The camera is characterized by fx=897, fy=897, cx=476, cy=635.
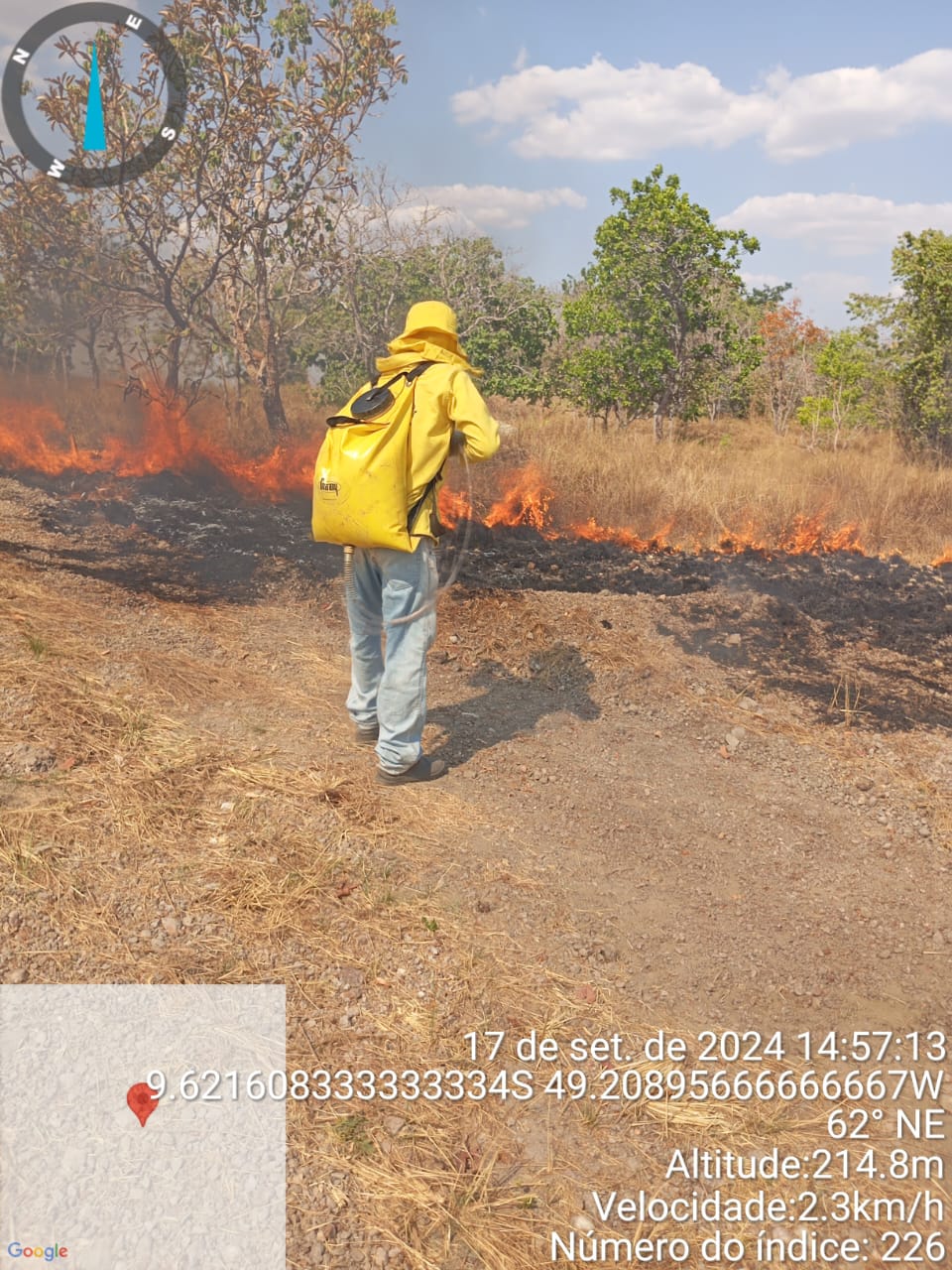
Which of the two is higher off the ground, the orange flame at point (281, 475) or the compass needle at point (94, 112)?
the compass needle at point (94, 112)

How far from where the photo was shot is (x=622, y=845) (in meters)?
3.36

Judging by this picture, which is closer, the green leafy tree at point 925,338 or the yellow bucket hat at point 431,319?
the yellow bucket hat at point 431,319

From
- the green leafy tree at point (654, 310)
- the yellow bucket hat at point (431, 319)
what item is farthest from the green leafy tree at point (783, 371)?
the yellow bucket hat at point (431, 319)

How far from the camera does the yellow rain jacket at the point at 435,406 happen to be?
3.26 meters

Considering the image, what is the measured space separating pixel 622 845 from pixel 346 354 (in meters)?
8.74

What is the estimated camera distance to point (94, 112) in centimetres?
841

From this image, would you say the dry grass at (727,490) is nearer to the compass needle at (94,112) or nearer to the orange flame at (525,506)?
the orange flame at (525,506)

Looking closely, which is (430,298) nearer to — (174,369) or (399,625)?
(174,369)

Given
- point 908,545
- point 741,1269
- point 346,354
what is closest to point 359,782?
point 741,1269

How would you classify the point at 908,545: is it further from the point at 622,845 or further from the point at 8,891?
the point at 8,891

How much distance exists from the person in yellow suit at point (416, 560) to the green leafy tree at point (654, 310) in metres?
8.83

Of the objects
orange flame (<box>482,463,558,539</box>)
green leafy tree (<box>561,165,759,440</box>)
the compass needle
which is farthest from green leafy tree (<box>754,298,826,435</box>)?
the compass needle

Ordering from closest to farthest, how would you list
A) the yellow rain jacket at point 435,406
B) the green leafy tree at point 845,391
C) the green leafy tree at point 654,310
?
the yellow rain jacket at point 435,406 → the green leafy tree at point 654,310 → the green leafy tree at point 845,391

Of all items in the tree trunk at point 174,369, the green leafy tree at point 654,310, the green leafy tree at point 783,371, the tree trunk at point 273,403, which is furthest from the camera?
the green leafy tree at point 783,371
